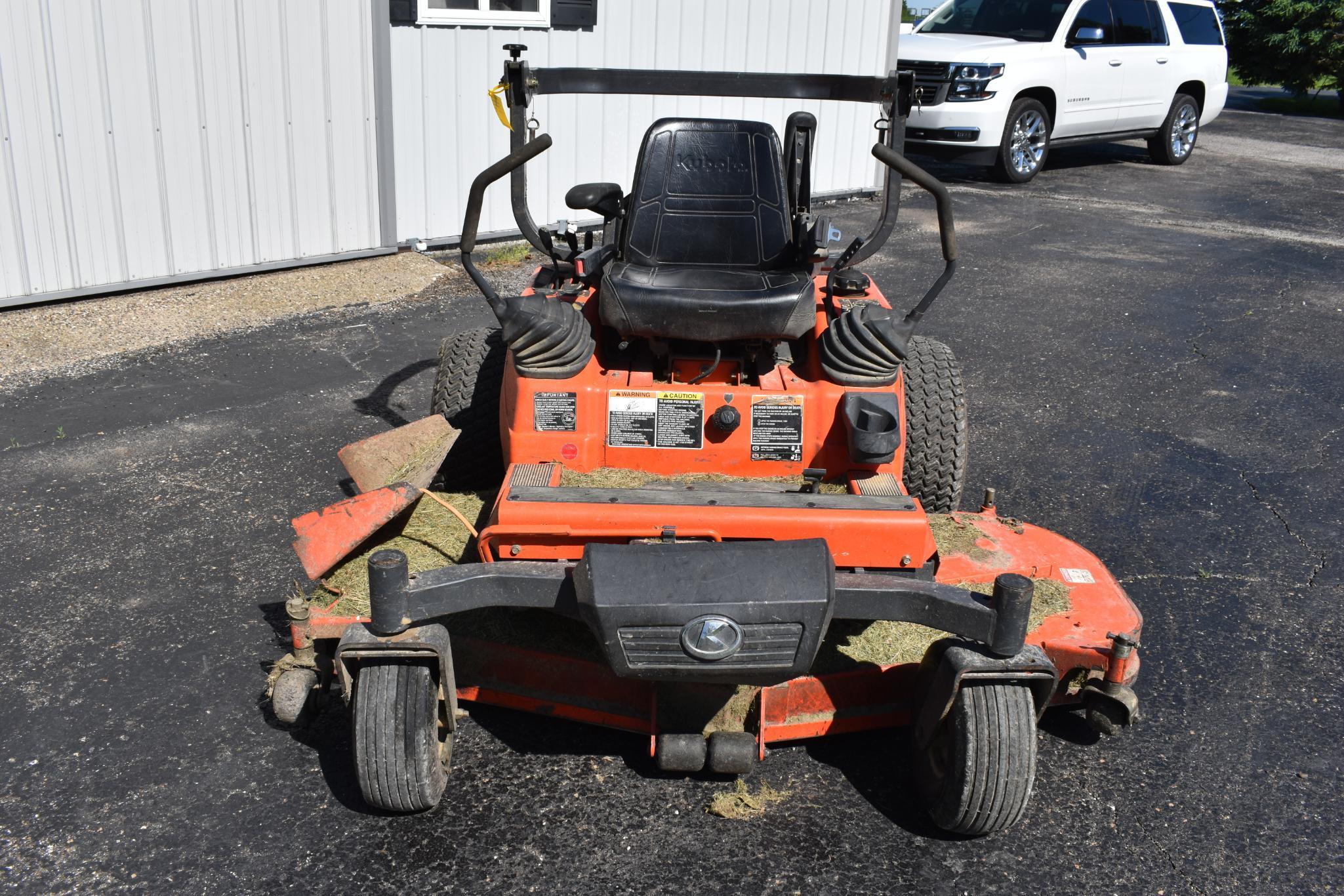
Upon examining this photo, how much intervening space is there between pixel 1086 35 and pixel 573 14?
6108mm

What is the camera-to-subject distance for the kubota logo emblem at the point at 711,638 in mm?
2904

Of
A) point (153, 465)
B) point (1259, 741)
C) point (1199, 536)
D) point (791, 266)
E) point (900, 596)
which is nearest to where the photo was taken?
point (900, 596)

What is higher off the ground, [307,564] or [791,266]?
[791,266]

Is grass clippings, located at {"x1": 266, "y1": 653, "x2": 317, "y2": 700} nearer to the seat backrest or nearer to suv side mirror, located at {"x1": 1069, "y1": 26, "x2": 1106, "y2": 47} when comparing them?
the seat backrest

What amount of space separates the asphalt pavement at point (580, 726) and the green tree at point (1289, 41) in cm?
1456

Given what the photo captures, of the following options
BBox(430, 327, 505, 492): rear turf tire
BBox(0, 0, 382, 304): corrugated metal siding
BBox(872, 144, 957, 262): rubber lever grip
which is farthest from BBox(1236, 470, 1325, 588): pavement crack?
BBox(0, 0, 382, 304): corrugated metal siding

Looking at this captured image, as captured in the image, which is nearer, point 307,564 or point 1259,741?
point 307,564

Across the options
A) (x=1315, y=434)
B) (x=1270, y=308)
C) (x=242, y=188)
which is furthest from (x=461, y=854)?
(x=1270, y=308)

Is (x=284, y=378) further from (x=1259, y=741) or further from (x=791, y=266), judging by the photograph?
(x=1259, y=741)

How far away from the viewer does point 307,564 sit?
3564mm

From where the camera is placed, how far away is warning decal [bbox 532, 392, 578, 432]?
3.97 metres

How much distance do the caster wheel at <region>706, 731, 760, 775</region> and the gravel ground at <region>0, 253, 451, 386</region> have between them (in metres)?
4.92

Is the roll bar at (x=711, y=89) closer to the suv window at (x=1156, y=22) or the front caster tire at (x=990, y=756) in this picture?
the front caster tire at (x=990, y=756)

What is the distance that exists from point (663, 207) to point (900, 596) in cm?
204
